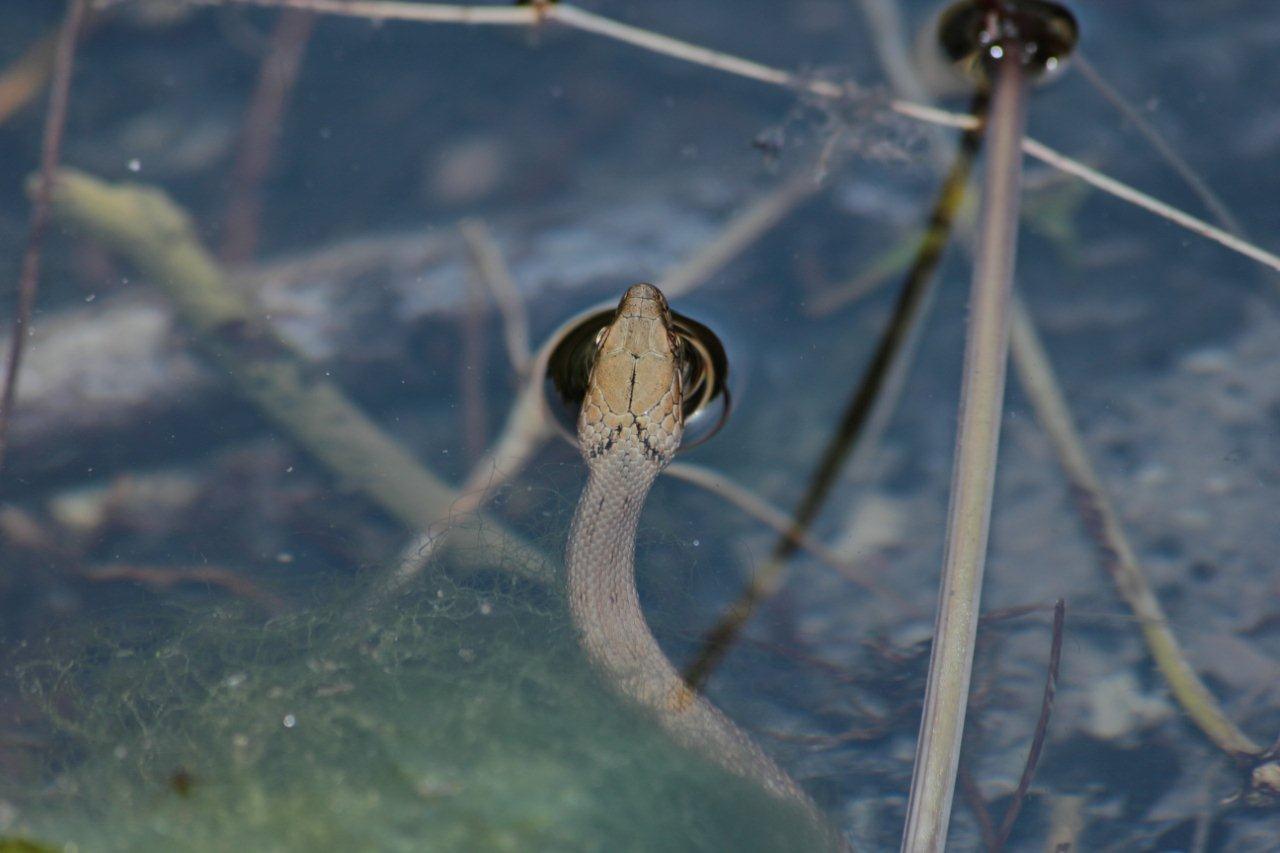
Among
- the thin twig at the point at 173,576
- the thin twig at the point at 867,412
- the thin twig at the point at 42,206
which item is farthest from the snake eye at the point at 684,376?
the thin twig at the point at 42,206

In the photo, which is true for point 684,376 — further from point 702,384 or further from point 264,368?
point 264,368

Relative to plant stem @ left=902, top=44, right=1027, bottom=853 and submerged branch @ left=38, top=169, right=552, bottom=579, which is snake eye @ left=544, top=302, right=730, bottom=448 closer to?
submerged branch @ left=38, top=169, right=552, bottom=579

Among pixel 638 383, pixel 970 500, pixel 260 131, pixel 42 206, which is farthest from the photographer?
pixel 260 131

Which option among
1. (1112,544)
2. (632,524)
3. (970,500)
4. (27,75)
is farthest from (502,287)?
(1112,544)

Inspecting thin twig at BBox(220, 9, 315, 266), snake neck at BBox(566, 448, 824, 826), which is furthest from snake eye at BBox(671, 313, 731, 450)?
thin twig at BBox(220, 9, 315, 266)

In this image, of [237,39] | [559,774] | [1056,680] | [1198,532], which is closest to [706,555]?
[559,774]
